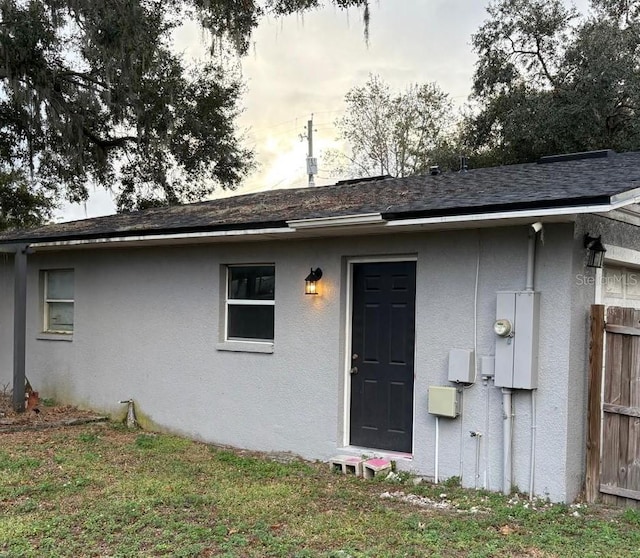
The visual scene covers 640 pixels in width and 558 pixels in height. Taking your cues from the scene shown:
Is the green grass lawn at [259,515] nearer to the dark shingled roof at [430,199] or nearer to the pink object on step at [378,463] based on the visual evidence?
the pink object on step at [378,463]

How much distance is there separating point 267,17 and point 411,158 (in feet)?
52.7

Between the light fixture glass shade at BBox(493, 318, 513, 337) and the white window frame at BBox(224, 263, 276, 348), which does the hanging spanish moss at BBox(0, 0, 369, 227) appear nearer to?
the white window frame at BBox(224, 263, 276, 348)

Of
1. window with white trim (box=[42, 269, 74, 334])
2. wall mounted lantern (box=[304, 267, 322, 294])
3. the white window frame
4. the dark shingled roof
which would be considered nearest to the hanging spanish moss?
the dark shingled roof

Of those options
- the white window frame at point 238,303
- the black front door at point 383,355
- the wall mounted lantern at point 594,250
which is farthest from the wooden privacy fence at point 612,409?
the white window frame at point 238,303

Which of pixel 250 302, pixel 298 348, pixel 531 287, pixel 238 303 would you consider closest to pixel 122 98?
pixel 238 303

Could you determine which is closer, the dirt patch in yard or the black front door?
the black front door

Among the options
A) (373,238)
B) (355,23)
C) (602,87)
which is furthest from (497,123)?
(373,238)

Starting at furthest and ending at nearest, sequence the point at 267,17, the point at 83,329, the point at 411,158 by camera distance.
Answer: the point at 411,158 < the point at 267,17 < the point at 83,329

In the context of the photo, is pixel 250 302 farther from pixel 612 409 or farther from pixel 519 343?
pixel 612 409

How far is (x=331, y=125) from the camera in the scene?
30.5 meters

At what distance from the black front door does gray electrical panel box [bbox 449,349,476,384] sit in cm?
64

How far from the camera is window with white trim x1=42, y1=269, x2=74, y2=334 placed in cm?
1058

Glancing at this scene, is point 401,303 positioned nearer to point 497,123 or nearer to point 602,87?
point 602,87

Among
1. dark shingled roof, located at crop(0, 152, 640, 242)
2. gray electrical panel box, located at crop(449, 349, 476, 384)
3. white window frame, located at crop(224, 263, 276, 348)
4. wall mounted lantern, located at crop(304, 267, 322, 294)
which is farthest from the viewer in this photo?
white window frame, located at crop(224, 263, 276, 348)
